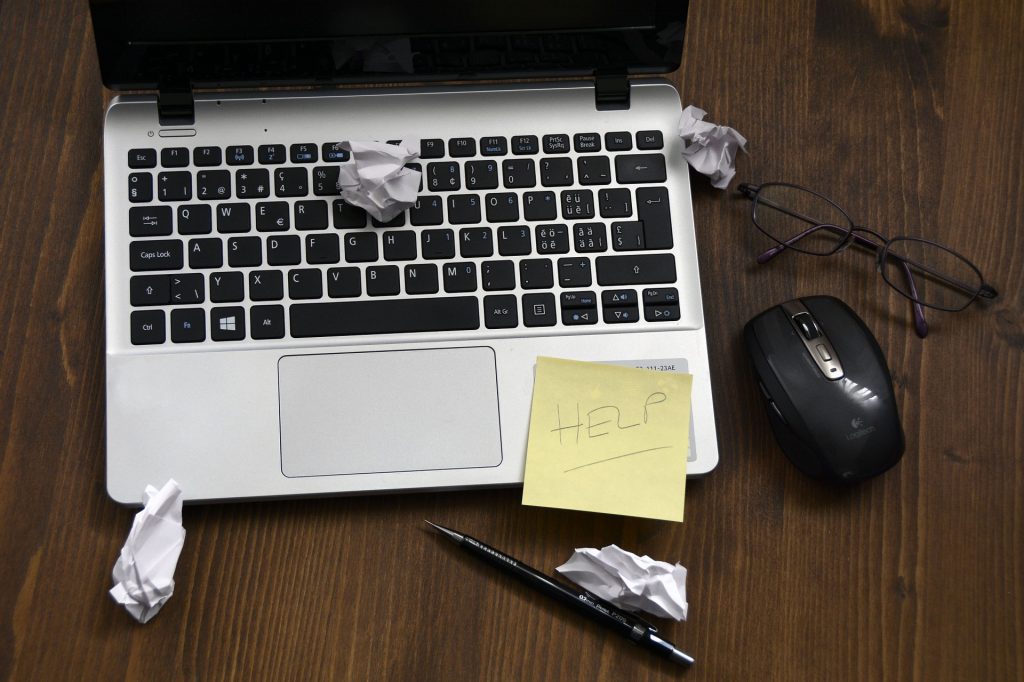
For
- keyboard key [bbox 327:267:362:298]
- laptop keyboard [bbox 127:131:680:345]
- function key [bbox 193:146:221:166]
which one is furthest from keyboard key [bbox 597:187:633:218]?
function key [bbox 193:146:221:166]

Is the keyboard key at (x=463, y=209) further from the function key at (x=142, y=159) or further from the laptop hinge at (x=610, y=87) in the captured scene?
the function key at (x=142, y=159)

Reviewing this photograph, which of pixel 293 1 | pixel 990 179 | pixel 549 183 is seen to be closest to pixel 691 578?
pixel 549 183

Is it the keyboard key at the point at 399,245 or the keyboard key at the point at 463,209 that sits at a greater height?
the keyboard key at the point at 463,209

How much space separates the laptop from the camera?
26.9 inches

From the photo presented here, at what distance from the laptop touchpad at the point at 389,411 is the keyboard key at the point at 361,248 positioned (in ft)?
0.26

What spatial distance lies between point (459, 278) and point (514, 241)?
5 cm

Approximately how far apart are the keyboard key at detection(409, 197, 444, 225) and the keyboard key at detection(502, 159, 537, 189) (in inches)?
2.3

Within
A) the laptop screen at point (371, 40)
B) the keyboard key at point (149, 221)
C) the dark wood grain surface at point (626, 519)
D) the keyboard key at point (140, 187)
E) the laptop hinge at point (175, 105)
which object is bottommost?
the dark wood grain surface at point (626, 519)

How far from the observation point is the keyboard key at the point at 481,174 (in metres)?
0.72

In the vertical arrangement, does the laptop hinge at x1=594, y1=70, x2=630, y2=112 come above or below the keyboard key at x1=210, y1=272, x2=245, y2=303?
above

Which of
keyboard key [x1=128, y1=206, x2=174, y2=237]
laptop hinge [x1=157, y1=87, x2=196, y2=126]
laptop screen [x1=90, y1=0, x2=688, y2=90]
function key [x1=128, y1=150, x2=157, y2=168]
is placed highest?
laptop screen [x1=90, y1=0, x2=688, y2=90]

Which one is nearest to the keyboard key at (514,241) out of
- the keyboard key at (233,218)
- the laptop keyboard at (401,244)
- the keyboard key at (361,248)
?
the laptop keyboard at (401,244)

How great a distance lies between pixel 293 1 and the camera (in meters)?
0.69

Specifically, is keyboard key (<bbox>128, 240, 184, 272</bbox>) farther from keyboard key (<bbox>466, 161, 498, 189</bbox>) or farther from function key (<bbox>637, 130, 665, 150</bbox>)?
function key (<bbox>637, 130, 665, 150</bbox>)
